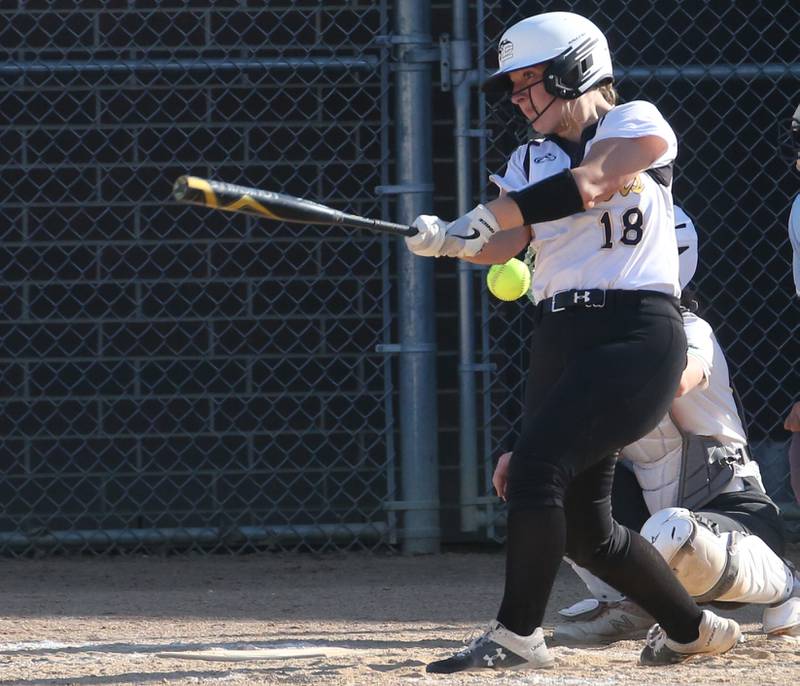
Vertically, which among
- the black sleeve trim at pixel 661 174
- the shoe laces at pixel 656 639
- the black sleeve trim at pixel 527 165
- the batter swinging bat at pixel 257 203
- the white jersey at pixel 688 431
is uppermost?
the black sleeve trim at pixel 527 165

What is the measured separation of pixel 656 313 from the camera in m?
3.17

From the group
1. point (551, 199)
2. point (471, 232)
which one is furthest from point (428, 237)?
point (551, 199)

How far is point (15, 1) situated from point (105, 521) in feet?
7.32

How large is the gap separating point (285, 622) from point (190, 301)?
6.14 ft

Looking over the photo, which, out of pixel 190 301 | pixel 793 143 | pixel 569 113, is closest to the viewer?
pixel 569 113

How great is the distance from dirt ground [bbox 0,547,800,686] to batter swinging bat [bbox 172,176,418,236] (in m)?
1.07

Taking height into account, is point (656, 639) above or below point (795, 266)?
below

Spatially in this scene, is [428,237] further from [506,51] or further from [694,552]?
[694,552]

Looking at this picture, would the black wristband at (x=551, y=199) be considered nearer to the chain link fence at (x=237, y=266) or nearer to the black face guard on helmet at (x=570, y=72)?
the black face guard on helmet at (x=570, y=72)

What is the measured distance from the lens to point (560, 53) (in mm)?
3252

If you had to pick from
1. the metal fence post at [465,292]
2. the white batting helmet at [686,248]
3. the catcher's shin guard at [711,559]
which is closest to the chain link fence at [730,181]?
the metal fence post at [465,292]

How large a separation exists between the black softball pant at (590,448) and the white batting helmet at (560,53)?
530 millimetres

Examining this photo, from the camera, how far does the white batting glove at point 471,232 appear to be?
10.2 ft

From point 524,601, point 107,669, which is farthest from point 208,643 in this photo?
point 524,601
